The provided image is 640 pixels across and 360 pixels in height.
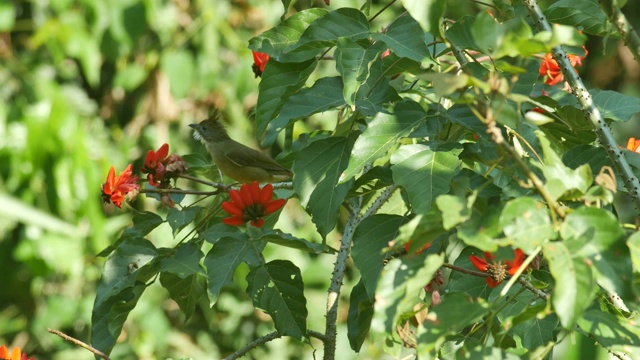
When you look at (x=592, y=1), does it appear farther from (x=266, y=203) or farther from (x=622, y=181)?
(x=266, y=203)

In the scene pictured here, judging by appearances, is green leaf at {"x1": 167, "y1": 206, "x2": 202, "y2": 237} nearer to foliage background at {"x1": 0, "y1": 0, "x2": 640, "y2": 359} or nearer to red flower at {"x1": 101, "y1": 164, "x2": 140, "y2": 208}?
red flower at {"x1": 101, "y1": 164, "x2": 140, "y2": 208}

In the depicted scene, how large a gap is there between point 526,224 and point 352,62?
54 cm

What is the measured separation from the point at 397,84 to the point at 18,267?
393cm

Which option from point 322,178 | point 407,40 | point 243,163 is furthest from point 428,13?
point 243,163

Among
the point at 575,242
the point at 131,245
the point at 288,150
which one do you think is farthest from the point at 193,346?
the point at 575,242

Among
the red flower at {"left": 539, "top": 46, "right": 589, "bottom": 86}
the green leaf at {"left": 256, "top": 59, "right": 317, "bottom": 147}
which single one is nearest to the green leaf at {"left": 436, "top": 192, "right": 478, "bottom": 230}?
the green leaf at {"left": 256, "top": 59, "right": 317, "bottom": 147}

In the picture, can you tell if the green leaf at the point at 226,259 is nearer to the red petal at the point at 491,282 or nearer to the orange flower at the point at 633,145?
the red petal at the point at 491,282

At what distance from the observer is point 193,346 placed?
532cm

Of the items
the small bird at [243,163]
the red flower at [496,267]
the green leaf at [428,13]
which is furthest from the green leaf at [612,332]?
the small bird at [243,163]

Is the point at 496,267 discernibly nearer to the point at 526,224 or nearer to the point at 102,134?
the point at 526,224

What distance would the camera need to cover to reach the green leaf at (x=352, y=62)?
1515 mm

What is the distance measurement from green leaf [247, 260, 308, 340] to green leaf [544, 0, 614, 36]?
2.47 ft

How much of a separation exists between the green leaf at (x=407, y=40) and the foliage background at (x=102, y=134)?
3.19 meters

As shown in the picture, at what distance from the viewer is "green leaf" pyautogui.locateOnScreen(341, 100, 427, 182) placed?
1484 mm
